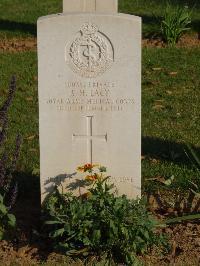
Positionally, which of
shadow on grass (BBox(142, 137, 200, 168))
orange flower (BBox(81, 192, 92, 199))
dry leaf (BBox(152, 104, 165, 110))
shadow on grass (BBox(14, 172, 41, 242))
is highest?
dry leaf (BBox(152, 104, 165, 110))

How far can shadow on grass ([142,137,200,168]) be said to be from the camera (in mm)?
6371

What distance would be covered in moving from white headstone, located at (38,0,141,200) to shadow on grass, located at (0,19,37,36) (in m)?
6.42

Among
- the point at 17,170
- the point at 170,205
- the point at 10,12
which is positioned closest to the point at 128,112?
the point at 170,205

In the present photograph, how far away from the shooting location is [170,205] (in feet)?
17.7

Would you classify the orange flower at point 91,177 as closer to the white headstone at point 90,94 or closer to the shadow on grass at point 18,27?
the white headstone at point 90,94

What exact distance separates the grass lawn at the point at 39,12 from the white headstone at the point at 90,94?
6223 mm

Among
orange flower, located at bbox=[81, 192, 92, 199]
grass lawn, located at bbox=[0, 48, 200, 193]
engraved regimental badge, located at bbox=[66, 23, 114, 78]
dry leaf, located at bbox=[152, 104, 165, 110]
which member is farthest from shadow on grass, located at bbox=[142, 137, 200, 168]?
engraved regimental badge, located at bbox=[66, 23, 114, 78]

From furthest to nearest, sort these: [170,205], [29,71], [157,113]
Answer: [29,71] < [157,113] < [170,205]

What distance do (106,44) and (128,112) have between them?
50cm

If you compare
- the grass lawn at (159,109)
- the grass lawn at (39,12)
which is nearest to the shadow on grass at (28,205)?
the grass lawn at (159,109)

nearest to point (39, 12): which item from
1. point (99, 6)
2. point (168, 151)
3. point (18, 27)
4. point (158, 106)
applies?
point (18, 27)

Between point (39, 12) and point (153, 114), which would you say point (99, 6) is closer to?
point (153, 114)

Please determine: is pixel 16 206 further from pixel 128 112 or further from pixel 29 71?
pixel 29 71

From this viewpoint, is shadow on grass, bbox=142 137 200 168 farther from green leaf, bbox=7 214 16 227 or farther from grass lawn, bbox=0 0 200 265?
green leaf, bbox=7 214 16 227
